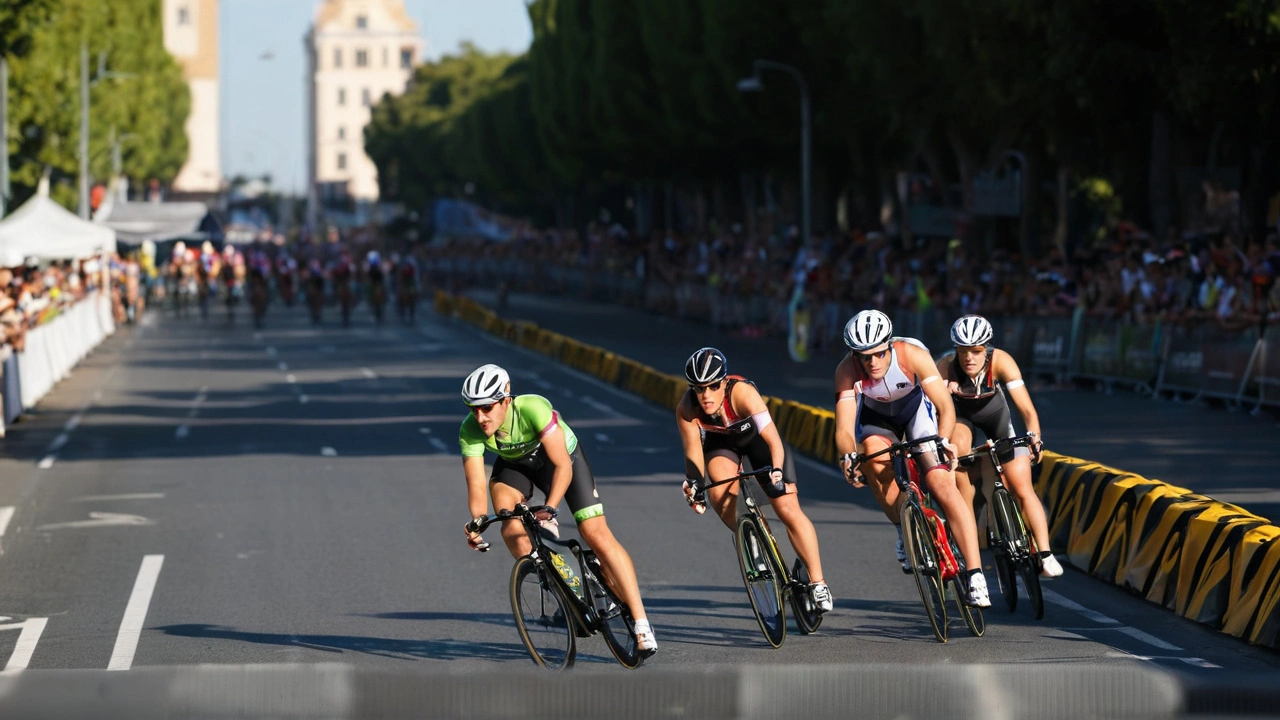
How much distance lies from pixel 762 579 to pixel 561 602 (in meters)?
1.33

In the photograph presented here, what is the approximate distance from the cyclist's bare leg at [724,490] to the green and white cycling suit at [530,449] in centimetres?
118

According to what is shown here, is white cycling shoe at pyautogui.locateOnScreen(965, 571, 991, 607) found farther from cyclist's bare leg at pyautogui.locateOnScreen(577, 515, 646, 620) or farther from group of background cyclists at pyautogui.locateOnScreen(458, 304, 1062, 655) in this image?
cyclist's bare leg at pyautogui.locateOnScreen(577, 515, 646, 620)

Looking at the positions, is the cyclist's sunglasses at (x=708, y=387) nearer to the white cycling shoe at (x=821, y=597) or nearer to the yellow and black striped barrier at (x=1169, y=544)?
the white cycling shoe at (x=821, y=597)

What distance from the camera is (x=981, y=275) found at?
33094 mm

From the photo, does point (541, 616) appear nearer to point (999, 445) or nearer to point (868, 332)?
point (868, 332)

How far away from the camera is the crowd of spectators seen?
24891 millimetres

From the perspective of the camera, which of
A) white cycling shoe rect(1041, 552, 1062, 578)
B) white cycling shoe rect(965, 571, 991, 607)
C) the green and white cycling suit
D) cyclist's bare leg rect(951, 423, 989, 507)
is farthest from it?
cyclist's bare leg rect(951, 423, 989, 507)

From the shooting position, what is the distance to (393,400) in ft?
104

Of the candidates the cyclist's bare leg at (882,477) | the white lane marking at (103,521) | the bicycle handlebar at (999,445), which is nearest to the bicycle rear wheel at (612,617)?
the cyclist's bare leg at (882,477)

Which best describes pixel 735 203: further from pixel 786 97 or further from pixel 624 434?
pixel 624 434

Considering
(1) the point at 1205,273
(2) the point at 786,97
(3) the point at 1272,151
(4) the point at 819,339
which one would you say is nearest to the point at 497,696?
(1) the point at 1205,273

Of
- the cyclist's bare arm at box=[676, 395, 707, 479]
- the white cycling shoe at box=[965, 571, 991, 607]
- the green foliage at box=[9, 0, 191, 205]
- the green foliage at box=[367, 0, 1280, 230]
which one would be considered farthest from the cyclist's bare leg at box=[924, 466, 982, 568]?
the green foliage at box=[9, 0, 191, 205]

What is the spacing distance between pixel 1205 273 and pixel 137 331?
121 feet

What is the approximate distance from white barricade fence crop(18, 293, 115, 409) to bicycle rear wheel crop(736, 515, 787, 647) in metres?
20.3
